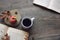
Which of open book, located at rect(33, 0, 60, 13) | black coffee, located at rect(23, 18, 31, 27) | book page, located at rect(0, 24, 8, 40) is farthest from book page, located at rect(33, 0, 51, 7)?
book page, located at rect(0, 24, 8, 40)

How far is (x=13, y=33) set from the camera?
1237 mm

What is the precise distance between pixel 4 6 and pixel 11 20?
0.40ft

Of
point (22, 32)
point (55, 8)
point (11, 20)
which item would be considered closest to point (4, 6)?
point (11, 20)

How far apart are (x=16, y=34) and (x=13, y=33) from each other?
0.02 meters

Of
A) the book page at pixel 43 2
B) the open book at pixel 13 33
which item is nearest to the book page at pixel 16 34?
the open book at pixel 13 33

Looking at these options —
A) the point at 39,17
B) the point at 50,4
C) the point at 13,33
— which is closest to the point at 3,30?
the point at 13,33

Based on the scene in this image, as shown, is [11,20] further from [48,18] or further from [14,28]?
[48,18]

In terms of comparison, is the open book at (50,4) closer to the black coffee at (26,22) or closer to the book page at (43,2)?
the book page at (43,2)

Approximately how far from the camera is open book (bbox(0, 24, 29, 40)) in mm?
1230

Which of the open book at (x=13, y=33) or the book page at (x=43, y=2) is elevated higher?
the book page at (x=43, y=2)

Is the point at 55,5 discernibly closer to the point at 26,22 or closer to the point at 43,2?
the point at 43,2

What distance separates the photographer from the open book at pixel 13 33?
4.04ft

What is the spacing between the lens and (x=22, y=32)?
1.24m

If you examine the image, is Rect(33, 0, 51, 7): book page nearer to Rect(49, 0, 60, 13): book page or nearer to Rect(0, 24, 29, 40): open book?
Rect(49, 0, 60, 13): book page
